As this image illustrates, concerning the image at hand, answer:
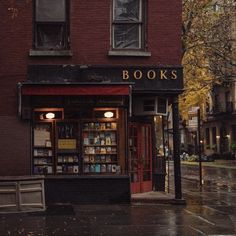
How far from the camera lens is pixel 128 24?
53.4 ft

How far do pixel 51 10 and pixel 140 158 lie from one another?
211 inches

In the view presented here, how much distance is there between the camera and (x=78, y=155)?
15.9 m

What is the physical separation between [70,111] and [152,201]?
3519mm

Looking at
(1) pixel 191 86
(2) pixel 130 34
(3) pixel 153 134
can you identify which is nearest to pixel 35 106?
(2) pixel 130 34

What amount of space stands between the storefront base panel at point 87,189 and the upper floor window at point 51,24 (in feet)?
12.5

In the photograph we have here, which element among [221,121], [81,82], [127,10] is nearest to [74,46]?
[81,82]

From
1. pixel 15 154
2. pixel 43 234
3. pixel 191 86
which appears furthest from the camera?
pixel 191 86

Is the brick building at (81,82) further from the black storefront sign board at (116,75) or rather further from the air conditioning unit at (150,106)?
the air conditioning unit at (150,106)

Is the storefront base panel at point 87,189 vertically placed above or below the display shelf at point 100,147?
below

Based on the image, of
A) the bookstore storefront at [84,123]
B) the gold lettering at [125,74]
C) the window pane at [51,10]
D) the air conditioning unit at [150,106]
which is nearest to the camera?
the bookstore storefront at [84,123]

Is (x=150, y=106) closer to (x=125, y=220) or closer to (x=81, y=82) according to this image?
(x=81, y=82)

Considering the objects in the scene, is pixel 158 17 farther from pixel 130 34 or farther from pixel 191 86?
pixel 191 86

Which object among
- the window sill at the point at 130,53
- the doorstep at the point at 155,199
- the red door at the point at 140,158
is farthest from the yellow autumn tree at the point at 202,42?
the doorstep at the point at 155,199

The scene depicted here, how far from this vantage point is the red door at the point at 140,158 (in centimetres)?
1741
